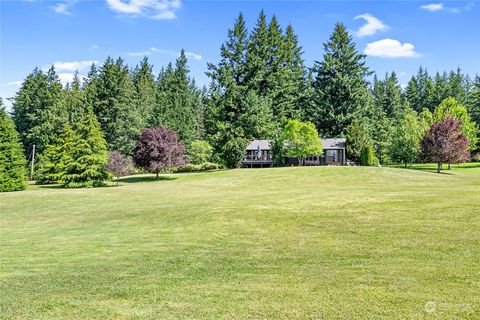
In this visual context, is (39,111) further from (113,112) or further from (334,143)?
(334,143)

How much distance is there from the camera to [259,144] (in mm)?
65188

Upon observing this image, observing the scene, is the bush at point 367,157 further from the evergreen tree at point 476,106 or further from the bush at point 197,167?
the evergreen tree at point 476,106

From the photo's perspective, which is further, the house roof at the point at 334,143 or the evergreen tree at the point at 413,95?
the evergreen tree at the point at 413,95

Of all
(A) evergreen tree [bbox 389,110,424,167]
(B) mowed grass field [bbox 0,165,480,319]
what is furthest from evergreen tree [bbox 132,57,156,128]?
(B) mowed grass field [bbox 0,165,480,319]

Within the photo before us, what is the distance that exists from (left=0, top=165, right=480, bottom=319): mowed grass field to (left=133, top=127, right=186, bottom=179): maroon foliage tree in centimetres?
2629

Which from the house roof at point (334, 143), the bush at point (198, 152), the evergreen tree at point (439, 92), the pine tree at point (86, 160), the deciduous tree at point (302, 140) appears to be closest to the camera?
the pine tree at point (86, 160)

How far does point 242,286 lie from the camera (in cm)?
807

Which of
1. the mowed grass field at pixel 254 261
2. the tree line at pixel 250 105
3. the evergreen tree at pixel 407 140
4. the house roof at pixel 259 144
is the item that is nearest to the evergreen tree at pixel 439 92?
the tree line at pixel 250 105

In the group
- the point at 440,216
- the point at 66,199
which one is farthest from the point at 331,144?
the point at 440,216

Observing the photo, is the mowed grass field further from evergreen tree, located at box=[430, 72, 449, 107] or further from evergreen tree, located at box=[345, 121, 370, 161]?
evergreen tree, located at box=[430, 72, 449, 107]

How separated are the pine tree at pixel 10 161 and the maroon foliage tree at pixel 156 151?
12.9m

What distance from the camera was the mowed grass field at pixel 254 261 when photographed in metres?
6.91

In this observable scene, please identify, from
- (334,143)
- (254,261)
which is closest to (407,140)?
(334,143)

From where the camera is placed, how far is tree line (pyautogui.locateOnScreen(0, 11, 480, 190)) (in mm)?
59594
